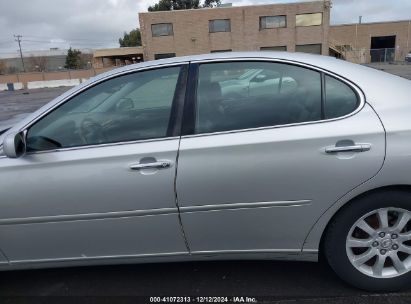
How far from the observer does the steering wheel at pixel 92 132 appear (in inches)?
97.0

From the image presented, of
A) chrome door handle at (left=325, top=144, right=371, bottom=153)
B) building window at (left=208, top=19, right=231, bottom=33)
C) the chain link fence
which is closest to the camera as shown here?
chrome door handle at (left=325, top=144, right=371, bottom=153)

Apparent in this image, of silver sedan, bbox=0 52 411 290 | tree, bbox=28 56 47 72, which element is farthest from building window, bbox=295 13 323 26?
tree, bbox=28 56 47 72

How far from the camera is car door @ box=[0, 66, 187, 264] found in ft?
7.68

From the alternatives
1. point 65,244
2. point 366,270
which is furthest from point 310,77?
point 65,244

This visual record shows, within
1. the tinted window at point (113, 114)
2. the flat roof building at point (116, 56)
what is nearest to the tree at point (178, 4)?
the flat roof building at point (116, 56)

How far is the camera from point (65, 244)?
2510mm

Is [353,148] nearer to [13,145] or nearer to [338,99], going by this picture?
[338,99]

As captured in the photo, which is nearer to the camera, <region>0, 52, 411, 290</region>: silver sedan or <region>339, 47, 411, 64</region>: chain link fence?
<region>0, 52, 411, 290</region>: silver sedan

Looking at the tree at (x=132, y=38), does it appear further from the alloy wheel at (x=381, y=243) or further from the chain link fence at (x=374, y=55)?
the alloy wheel at (x=381, y=243)

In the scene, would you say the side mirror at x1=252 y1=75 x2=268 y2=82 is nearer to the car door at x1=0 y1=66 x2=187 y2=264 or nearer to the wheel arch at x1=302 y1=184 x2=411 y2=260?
the car door at x1=0 y1=66 x2=187 y2=264

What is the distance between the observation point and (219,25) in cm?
3769

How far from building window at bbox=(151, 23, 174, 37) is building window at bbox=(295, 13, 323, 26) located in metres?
12.4

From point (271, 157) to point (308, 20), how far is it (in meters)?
38.8

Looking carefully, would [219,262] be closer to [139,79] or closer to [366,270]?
[366,270]
